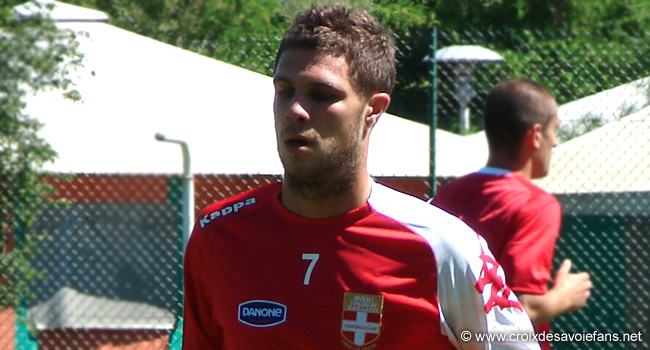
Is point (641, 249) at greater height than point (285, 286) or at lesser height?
lesser

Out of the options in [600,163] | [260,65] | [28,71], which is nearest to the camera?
[260,65]

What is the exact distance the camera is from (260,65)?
348 cm

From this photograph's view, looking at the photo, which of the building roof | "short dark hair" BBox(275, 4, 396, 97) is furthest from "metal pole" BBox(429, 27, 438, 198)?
"short dark hair" BBox(275, 4, 396, 97)

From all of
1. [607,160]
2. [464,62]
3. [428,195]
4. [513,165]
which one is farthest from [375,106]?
[607,160]

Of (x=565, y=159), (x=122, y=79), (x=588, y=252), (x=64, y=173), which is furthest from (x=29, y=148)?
(x=588, y=252)

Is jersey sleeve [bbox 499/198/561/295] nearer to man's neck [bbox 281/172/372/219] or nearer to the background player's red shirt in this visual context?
the background player's red shirt

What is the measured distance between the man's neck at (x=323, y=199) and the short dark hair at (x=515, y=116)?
133 cm

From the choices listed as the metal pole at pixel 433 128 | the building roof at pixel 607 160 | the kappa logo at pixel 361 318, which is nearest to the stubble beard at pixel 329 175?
the kappa logo at pixel 361 318

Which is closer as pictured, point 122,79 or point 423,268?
point 423,268

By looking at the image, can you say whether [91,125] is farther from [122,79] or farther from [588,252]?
[588,252]

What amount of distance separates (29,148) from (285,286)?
10.6 ft

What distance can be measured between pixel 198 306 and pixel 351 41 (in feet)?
2.28

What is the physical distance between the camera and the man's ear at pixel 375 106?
1.91m

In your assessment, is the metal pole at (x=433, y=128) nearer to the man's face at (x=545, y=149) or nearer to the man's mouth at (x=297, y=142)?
the man's face at (x=545, y=149)
